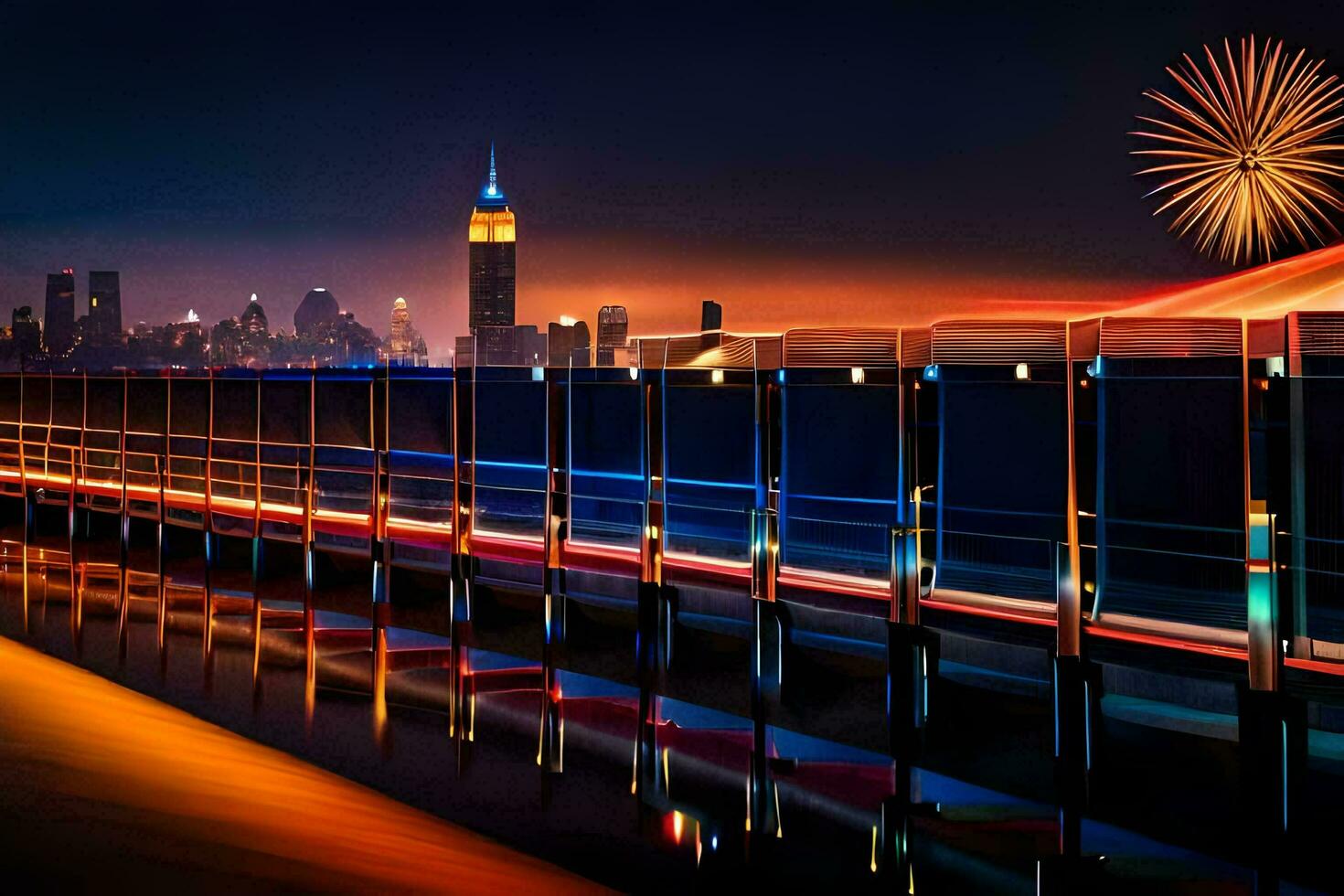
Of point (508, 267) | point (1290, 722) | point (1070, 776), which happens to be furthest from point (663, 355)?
point (508, 267)

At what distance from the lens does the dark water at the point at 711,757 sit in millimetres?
4914

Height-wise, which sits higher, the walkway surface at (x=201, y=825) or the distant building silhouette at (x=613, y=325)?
the distant building silhouette at (x=613, y=325)

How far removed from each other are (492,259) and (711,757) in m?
13.1

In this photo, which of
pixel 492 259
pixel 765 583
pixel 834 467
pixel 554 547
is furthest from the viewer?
pixel 492 259

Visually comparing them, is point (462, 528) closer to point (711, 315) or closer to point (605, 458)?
point (605, 458)

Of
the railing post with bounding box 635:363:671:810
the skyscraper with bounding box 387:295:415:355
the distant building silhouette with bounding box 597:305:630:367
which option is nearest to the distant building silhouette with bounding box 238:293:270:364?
the skyscraper with bounding box 387:295:415:355

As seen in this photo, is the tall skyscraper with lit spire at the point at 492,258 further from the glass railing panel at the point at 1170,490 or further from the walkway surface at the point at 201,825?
the glass railing panel at the point at 1170,490

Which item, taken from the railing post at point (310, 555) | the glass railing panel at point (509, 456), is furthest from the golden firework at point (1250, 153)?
the railing post at point (310, 555)

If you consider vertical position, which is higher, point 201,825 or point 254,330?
point 254,330

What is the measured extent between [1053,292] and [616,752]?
8.50m

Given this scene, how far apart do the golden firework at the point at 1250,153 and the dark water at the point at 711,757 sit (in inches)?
266

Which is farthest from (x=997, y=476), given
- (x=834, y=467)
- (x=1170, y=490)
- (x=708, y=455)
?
(x=708, y=455)

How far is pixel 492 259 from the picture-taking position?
18.3 m

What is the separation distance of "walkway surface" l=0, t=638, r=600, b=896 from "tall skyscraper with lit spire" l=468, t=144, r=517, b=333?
1194 cm
